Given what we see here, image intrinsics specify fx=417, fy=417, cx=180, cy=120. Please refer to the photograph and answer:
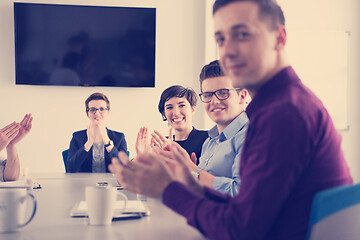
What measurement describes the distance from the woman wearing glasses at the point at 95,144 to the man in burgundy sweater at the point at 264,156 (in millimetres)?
2276

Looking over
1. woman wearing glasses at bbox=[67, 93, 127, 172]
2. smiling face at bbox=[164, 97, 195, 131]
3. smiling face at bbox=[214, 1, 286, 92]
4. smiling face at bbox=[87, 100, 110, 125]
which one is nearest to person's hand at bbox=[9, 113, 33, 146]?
woman wearing glasses at bbox=[67, 93, 127, 172]

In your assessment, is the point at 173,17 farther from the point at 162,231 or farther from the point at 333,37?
the point at 162,231

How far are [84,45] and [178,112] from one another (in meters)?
1.72

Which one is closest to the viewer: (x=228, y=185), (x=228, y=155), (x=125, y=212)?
(x=125, y=212)

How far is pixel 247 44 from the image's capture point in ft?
3.32

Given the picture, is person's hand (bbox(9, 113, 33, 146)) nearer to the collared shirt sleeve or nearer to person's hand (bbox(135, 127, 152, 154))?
person's hand (bbox(135, 127, 152, 154))

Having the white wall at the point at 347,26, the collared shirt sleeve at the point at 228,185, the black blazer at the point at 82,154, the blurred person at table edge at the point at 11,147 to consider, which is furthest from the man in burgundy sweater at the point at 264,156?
the white wall at the point at 347,26

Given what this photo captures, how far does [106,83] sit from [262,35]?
359 centimetres

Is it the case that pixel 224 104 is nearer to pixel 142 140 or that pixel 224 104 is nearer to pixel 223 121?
pixel 223 121

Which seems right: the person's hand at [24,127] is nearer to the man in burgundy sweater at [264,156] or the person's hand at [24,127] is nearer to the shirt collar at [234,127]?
the shirt collar at [234,127]

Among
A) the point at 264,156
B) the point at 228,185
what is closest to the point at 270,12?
the point at 264,156

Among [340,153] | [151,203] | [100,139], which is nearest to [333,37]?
[100,139]

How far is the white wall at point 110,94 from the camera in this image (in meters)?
4.39

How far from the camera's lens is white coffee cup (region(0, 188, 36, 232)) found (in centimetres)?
115
